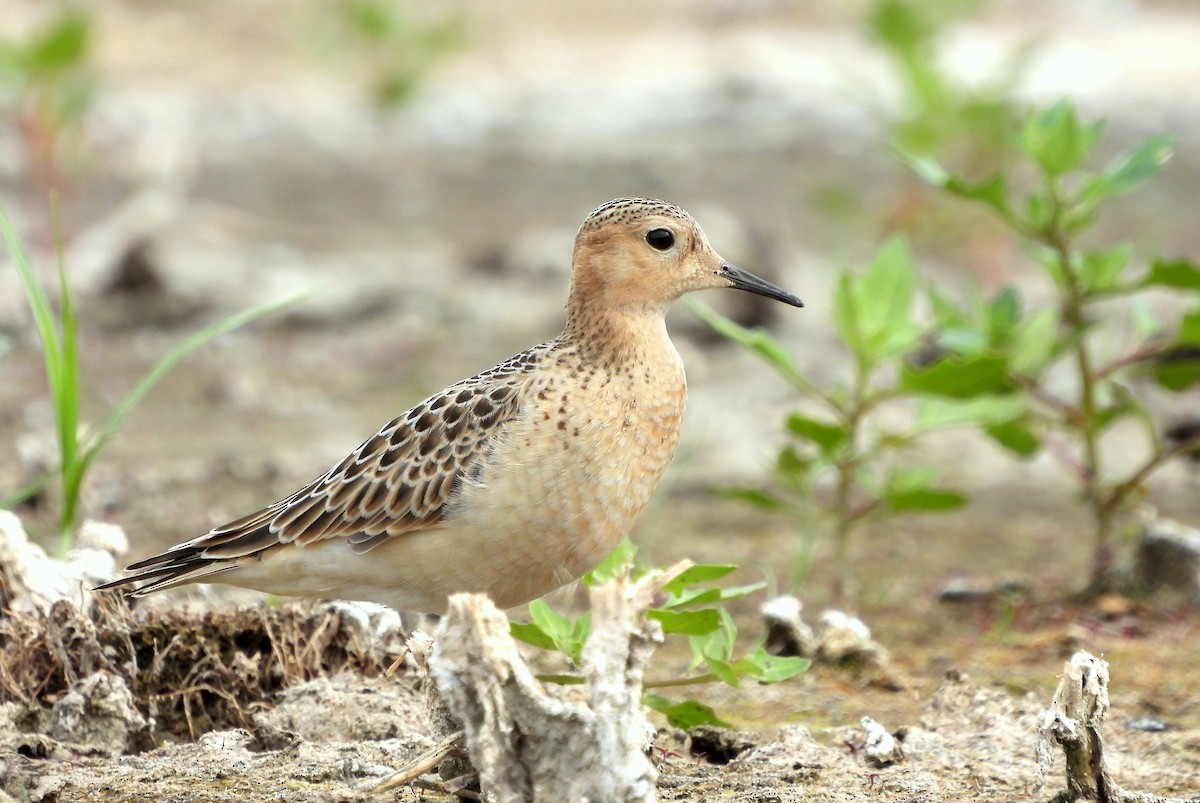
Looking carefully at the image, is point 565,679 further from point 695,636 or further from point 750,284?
point 750,284

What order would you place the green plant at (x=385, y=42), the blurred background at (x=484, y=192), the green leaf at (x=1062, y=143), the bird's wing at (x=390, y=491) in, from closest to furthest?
the bird's wing at (x=390, y=491) → the green leaf at (x=1062, y=143) → the blurred background at (x=484, y=192) → the green plant at (x=385, y=42)

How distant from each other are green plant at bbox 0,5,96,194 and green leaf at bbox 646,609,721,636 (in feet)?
23.5

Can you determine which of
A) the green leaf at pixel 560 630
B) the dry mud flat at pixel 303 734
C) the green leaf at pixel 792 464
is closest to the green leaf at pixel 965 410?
the green leaf at pixel 792 464

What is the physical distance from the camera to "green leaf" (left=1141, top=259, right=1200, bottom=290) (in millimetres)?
5289

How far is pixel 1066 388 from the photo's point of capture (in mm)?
8727

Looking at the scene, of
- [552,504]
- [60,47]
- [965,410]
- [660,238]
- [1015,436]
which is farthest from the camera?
[60,47]

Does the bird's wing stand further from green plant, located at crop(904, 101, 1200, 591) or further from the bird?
green plant, located at crop(904, 101, 1200, 591)

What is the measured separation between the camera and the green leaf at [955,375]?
17.0 ft

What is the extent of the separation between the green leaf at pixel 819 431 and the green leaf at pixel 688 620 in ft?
5.55

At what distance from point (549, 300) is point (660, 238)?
17.4ft

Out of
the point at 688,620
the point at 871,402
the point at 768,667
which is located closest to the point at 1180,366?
the point at 871,402

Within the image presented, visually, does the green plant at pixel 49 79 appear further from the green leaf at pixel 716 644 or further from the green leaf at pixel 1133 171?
the green leaf at pixel 716 644

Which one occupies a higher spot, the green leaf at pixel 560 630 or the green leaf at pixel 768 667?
the green leaf at pixel 560 630

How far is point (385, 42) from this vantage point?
1419 cm
